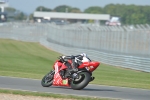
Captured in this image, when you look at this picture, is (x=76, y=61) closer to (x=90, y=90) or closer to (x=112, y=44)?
(x=90, y=90)

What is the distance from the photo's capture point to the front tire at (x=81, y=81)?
15273mm

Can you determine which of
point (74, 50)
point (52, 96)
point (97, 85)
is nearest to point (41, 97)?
point (52, 96)

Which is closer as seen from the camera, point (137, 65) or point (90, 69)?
point (90, 69)

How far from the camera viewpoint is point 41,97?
534 inches

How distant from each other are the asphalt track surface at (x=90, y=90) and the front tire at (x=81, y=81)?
149 mm

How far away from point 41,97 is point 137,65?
54.1 feet

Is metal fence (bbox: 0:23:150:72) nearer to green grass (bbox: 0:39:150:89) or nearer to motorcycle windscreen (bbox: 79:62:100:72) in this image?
green grass (bbox: 0:39:150:89)

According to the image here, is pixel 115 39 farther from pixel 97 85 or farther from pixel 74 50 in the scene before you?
pixel 97 85

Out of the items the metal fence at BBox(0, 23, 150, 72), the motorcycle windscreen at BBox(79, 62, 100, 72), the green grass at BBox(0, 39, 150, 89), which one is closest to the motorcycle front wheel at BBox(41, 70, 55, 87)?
the motorcycle windscreen at BBox(79, 62, 100, 72)

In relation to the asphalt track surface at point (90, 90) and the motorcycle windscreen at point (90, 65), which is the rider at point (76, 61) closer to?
the motorcycle windscreen at point (90, 65)

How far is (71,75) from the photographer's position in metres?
15.7

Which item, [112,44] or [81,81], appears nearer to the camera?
[81,81]

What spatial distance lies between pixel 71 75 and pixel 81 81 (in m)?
0.39

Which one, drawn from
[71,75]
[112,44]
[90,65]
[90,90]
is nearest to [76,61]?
[71,75]
